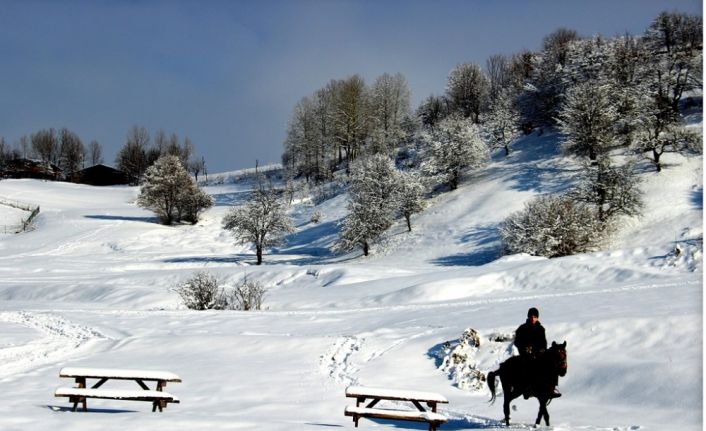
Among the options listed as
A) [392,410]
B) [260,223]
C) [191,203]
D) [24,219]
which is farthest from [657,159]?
[24,219]

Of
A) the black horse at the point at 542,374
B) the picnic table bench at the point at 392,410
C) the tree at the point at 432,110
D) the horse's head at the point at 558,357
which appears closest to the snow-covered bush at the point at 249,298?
the picnic table bench at the point at 392,410

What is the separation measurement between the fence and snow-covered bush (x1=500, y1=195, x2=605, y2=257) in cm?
5383

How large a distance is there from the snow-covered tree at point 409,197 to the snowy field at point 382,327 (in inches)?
63.4

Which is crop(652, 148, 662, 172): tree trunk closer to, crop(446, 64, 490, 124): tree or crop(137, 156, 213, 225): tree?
crop(446, 64, 490, 124): tree

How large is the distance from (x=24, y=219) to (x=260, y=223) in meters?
39.1

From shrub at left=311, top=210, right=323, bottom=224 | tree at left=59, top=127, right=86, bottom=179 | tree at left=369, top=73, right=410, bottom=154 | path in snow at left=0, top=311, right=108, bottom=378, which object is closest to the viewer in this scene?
path in snow at left=0, top=311, right=108, bottom=378

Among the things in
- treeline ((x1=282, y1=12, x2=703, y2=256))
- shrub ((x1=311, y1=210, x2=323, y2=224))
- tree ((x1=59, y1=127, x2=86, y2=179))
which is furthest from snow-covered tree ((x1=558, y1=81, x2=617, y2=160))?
tree ((x1=59, y1=127, x2=86, y2=179))

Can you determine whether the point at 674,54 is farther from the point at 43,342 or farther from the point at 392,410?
the point at 392,410

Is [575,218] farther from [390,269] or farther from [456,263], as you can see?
[390,269]

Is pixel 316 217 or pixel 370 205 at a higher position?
pixel 370 205

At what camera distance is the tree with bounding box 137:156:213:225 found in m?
68.4

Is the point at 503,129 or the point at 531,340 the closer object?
Answer: the point at 531,340

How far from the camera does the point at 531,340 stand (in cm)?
972

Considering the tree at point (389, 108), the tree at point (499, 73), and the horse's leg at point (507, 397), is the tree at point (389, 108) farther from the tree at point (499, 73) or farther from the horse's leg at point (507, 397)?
the horse's leg at point (507, 397)
